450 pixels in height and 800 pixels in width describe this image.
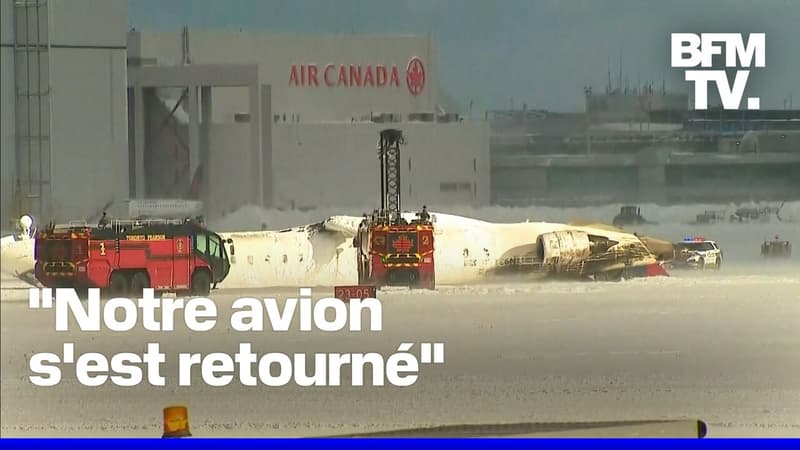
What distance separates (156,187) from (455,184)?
0.75 m

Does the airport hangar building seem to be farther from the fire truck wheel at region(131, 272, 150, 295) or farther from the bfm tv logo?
the bfm tv logo

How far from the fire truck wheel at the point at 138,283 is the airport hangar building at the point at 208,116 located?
0.62 feet

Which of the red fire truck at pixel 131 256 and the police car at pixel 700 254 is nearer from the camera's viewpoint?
the red fire truck at pixel 131 256

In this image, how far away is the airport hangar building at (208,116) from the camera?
270 cm

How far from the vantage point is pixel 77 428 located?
2.75 m

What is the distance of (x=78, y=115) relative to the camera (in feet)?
8.90

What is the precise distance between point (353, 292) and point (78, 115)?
2.65 feet

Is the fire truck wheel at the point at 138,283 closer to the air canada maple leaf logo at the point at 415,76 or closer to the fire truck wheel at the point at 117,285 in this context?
the fire truck wheel at the point at 117,285

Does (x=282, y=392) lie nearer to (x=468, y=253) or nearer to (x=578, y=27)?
(x=468, y=253)

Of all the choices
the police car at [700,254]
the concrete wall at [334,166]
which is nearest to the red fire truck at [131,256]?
the concrete wall at [334,166]

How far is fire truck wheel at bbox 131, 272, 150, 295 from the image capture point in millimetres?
2740

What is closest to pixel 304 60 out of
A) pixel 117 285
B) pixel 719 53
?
pixel 117 285
